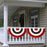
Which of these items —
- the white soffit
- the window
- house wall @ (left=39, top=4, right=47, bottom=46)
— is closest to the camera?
the white soffit

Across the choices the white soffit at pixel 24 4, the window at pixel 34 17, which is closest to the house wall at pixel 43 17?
the white soffit at pixel 24 4

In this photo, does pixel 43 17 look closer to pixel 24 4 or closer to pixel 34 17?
pixel 34 17

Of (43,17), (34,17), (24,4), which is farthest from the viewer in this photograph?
(34,17)

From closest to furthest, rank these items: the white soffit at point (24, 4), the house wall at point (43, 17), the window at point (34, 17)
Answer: the white soffit at point (24, 4) < the house wall at point (43, 17) < the window at point (34, 17)

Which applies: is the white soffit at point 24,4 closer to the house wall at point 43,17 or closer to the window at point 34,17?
the house wall at point 43,17

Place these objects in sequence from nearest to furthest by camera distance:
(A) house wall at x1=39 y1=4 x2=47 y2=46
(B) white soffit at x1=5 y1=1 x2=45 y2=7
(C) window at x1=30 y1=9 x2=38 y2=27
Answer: (B) white soffit at x1=5 y1=1 x2=45 y2=7 < (A) house wall at x1=39 y1=4 x2=47 y2=46 < (C) window at x1=30 y1=9 x2=38 y2=27

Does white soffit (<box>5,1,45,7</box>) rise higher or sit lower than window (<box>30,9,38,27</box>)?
higher

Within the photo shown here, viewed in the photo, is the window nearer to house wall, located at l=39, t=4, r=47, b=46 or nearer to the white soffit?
house wall, located at l=39, t=4, r=47, b=46

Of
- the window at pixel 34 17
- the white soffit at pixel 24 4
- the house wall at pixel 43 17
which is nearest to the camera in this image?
the white soffit at pixel 24 4

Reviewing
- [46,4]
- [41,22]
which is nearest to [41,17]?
[41,22]

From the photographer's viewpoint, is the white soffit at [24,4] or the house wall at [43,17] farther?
the house wall at [43,17]

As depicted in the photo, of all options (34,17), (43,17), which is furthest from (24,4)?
(34,17)

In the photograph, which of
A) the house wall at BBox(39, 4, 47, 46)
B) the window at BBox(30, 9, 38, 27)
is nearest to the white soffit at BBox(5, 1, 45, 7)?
Answer: the house wall at BBox(39, 4, 47, 46)

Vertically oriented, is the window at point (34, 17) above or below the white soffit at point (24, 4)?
below
